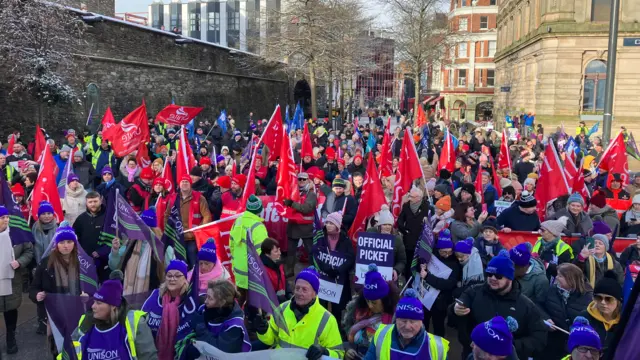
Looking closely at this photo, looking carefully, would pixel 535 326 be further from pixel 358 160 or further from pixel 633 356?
pixel 358 160

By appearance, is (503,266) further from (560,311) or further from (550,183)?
(550,183)

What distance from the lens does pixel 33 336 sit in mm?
7105

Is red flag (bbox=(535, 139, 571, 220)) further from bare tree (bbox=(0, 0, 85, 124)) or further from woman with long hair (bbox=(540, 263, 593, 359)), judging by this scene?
bare tree (bbox=(0, 0, 85, 124))

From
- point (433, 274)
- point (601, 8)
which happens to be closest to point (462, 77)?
point (601, 8)

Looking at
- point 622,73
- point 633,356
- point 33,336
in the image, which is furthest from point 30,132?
point 622,73

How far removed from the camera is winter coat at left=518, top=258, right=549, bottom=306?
209 inches

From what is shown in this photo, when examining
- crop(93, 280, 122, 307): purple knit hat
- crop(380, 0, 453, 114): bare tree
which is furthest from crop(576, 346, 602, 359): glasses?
crop(380, 0, 453, 114): bare tree

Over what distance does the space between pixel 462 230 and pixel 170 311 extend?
3676 mm

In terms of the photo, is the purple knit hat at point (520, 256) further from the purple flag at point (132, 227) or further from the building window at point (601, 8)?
the building window at point (601, 8)

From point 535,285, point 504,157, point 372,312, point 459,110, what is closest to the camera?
point 372,312

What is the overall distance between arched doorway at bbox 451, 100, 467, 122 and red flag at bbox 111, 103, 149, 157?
57175 mm

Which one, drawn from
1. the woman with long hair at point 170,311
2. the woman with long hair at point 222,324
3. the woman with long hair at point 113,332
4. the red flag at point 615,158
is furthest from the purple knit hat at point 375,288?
the red flag at point 615,158

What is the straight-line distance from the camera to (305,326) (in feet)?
14.2

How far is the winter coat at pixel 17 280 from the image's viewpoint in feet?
21.1
